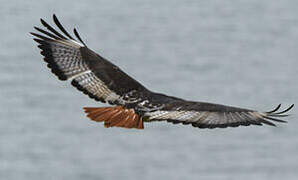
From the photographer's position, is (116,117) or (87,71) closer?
(116,117)

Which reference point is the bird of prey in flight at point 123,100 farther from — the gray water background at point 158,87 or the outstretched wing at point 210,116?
the gray water background at point 158,87

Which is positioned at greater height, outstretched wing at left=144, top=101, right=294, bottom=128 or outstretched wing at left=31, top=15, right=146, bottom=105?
outstretched wing at left=31, top=15, right=146, bottom=105

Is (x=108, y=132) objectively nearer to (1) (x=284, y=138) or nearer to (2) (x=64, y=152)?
(2) (x=64, y=152)

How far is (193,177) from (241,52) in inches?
292

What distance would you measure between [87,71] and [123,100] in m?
0.69

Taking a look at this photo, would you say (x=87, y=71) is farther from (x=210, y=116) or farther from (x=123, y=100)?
(x=210, y=116)

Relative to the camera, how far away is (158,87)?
53.1 ft

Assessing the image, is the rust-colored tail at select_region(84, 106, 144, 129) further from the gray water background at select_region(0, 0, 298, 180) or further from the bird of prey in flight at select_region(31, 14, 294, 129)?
the gray water background at select_region(0, 0, 298, 180)

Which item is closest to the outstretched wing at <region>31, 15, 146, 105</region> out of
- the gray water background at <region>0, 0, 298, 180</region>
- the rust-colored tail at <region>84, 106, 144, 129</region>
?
the rust-colored tail at <region>84, 106, 144, 129</region>

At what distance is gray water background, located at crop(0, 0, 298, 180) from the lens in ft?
42.8

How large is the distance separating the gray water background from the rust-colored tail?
4.68 m

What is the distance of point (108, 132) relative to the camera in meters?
14.5

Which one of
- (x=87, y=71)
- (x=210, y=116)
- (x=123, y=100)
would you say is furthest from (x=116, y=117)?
(x=87, y=71)

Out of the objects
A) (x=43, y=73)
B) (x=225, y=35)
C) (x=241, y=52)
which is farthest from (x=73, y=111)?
(x=225, y=35)
